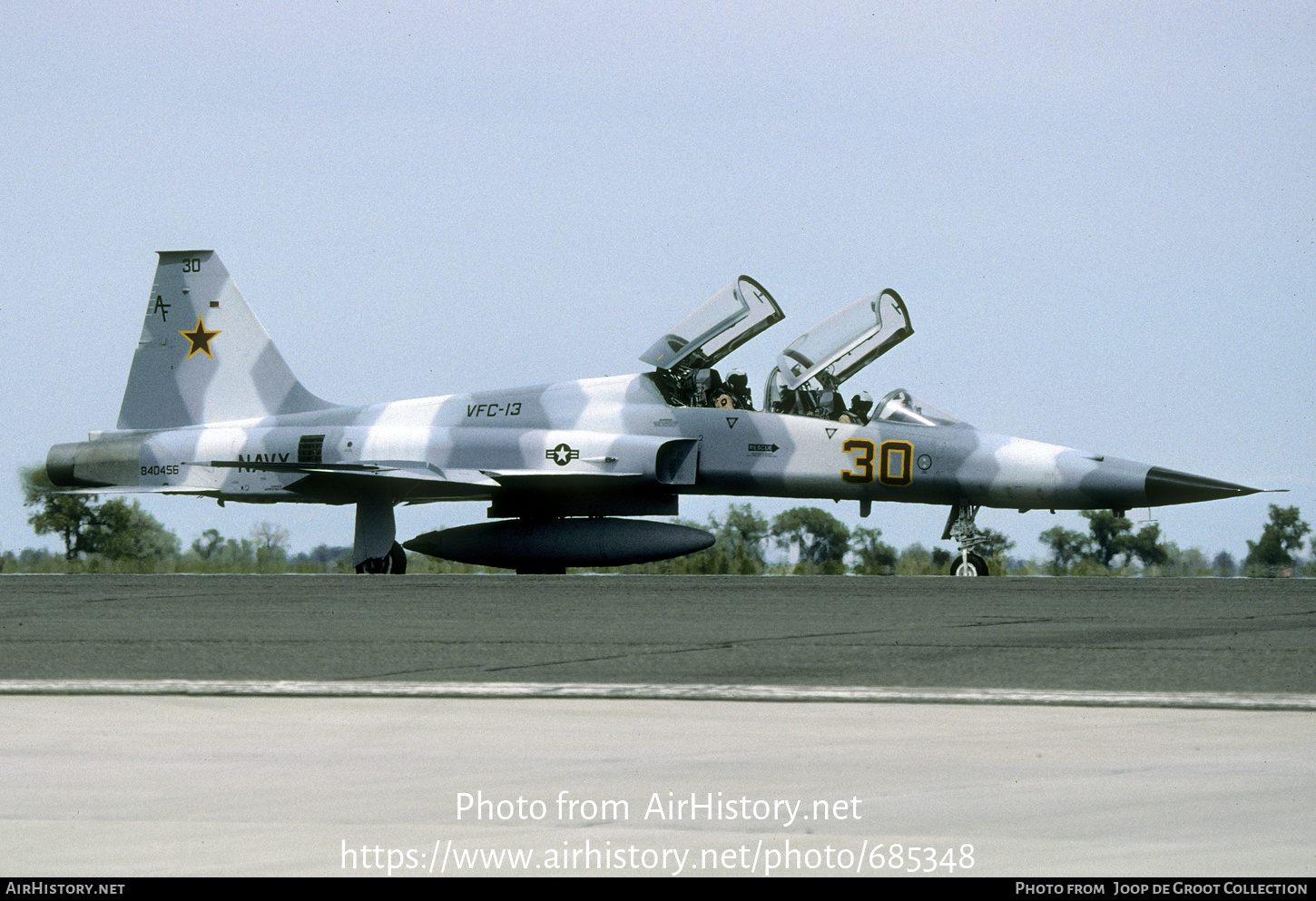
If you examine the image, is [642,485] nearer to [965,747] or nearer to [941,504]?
[941,504]

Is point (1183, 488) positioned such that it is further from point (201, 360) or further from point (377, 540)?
point (201, 360)

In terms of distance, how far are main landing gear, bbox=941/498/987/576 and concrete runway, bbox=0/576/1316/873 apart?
836 centimetres

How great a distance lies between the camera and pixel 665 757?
16.4 ft

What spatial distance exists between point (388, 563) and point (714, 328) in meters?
5.52

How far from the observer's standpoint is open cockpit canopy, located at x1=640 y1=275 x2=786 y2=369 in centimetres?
2058

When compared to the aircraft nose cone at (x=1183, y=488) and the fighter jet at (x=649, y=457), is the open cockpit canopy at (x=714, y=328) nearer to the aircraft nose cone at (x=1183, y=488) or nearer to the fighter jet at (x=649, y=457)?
the fighter jet at (x=649, y=457)

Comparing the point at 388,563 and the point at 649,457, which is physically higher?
the point at 649,457

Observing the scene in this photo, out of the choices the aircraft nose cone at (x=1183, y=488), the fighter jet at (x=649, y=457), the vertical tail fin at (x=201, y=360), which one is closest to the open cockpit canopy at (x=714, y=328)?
the fighter jet at (x=649, y=457)

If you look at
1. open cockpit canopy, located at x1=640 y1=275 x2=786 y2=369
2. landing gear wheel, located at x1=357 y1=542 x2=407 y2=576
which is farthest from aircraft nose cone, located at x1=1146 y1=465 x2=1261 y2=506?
landing gear wheel, located at x1=357 y1=542 x2=407 y2=576

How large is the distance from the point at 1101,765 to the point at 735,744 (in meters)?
1.22

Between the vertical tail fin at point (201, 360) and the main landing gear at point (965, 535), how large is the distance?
34.5 feet

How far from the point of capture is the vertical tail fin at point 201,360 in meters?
24.8

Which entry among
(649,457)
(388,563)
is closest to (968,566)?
(649,457)
